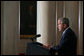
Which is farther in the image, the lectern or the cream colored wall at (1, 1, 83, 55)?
the cream colored wall at (1, 1, 83, 55)

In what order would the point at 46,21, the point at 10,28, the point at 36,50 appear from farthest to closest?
the point at 10,28 < the point at 46,21 < the point at 36,50

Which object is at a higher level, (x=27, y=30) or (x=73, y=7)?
(x=73, y=7)

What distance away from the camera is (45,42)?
18.2 ft

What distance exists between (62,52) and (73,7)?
2.58 meters

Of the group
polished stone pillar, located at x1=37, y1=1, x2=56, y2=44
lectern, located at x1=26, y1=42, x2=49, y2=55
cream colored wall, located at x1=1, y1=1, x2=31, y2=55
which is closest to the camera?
lectern, located at x1=26, y1=42, x2=49, y2=55

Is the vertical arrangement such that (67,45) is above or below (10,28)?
below

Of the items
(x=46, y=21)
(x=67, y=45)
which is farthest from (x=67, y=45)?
(x=46, y=21)

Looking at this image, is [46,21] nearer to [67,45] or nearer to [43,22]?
[43,22]

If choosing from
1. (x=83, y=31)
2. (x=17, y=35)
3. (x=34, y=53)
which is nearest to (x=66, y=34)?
(x=34, y=53)

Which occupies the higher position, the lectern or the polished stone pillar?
the polished stone pillar

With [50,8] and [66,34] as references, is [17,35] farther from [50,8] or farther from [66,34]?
[66,34]

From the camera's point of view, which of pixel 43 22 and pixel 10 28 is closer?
pixel 43 22

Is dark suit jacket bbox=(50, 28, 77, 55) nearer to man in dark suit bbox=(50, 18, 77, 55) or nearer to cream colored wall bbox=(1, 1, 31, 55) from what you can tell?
man in dark suit bbox=(50, 18, 77, 55)

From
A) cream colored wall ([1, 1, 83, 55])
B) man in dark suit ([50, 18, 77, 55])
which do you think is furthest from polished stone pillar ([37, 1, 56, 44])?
man in dark suit ([50, 18, 77, 55])
